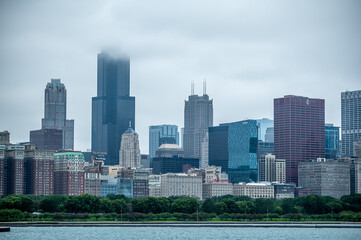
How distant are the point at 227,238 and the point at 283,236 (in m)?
16.0

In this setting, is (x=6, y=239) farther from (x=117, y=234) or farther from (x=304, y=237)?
(x=304, y=237)

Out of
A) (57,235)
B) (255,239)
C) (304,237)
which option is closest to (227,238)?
(255,239)

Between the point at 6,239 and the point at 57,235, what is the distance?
19.9 meters

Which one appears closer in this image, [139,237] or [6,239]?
[6,239]

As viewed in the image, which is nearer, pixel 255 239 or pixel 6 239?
pixel 6 239

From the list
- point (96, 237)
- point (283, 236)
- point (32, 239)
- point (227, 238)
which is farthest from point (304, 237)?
point (32, 239)

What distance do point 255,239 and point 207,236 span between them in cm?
1281

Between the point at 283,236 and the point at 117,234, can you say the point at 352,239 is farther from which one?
the point at 117,234

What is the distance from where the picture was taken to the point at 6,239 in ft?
577

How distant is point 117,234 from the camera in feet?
655

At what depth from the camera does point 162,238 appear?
616 feet

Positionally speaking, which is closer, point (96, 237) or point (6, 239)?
point (6, 239)

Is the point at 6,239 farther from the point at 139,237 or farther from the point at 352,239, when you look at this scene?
the point at 352,239

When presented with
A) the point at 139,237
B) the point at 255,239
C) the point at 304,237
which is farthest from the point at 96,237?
the point at 304,237
